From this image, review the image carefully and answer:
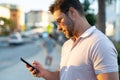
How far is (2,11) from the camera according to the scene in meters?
105

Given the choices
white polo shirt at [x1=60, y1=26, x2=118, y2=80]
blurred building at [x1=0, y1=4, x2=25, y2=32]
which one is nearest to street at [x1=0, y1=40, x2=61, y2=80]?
white polo shirt at [x1=60, y1=26, x2=118, y2=80]

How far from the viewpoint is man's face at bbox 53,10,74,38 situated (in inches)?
136

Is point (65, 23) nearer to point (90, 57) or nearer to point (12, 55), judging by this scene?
point (90, 57)

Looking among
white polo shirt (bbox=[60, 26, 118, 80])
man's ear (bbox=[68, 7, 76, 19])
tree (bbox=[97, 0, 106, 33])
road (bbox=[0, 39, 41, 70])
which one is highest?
man's ear (bbox=[68, 7, 76, 19])

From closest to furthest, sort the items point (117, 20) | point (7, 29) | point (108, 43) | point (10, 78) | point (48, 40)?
point (108, 43) < point (10, 78) < point (48, 40) < point (117, 20) < point (7, 29)

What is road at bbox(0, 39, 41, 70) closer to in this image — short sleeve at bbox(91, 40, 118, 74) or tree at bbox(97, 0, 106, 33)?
tree at bbox(97, 0, 106, 33)

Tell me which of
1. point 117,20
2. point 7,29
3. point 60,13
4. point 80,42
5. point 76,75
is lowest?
point 7,29

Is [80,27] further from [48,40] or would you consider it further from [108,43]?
[48,40]

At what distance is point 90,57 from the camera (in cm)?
333

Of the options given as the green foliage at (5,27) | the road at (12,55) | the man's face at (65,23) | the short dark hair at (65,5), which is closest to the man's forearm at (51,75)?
the man's face at (65,23)

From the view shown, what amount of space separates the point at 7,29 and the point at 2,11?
21.2 ft

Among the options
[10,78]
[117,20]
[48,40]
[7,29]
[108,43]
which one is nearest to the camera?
[108,43]

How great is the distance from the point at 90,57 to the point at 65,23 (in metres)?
0.36

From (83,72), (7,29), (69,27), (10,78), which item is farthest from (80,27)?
(7,29)
